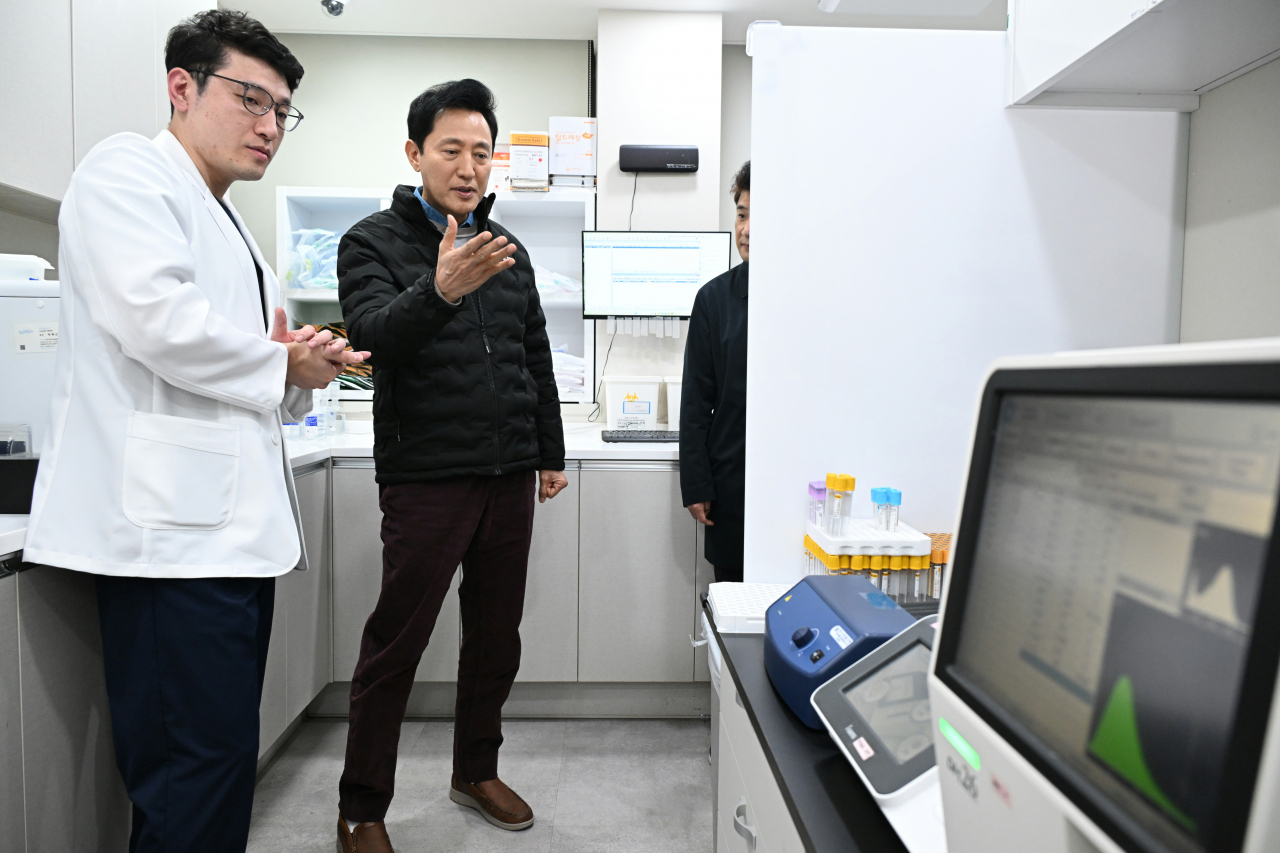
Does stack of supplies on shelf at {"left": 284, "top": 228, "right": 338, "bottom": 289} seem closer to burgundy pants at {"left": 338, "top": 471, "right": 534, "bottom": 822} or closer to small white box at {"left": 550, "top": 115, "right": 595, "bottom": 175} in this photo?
small white box at {"left": 550, "top": 115, "right": 595, "bottom": 175}

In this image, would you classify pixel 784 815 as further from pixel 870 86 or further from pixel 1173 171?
pixel 1173 171

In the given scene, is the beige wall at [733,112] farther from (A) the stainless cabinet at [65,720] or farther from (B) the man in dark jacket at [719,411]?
(A) the stainless cabinet at [65,720]

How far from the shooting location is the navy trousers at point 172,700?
105cm

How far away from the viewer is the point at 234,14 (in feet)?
3.86

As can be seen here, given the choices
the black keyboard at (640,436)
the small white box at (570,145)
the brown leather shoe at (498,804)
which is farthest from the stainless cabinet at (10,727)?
the small white box at (570,145)

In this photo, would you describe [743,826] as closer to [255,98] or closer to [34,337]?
[255,98]

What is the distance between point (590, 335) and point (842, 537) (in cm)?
185

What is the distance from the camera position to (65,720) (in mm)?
1133

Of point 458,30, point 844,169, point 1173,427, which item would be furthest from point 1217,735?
point 458,30

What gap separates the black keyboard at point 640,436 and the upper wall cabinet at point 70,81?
61.4 inches

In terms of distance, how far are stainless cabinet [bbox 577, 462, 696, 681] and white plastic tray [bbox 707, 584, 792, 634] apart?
1.00m

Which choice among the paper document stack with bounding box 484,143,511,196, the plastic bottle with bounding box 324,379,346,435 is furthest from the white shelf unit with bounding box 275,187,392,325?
the paper document stack with bounding box 484,143,511,196

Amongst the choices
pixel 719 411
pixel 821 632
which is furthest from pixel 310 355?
pixel 719 411

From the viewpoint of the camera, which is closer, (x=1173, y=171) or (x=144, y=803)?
(x=144, y=803)
